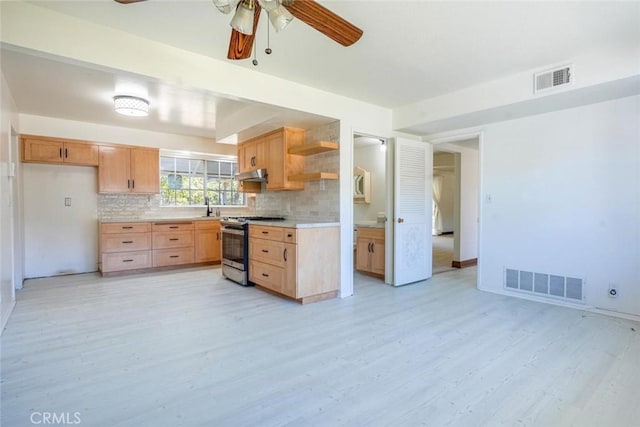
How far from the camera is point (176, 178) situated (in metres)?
6.23

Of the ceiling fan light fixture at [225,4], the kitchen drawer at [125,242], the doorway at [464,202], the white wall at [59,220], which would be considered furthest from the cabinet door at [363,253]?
the white wall at [59,220]

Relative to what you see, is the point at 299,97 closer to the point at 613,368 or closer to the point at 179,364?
the point at 179,364

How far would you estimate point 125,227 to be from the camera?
5105mm

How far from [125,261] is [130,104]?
2638 mm

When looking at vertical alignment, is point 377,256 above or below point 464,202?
below

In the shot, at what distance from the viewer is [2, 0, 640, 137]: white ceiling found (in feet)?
7.06

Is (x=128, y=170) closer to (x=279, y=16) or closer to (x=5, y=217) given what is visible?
(x=5, y=217)

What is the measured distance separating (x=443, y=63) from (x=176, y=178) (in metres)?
5.15

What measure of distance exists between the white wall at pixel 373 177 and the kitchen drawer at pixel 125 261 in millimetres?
3683

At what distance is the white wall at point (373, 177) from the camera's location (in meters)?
5.98

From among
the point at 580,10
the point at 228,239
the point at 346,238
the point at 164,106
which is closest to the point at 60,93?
the point at 164,106

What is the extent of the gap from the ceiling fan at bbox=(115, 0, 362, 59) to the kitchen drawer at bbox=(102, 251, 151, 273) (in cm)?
444

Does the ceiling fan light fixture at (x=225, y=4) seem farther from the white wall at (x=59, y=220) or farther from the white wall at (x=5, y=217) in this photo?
the white wall at (x=59, y=220)

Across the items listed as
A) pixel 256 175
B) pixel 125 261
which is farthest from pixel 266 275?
pixel 125 261
